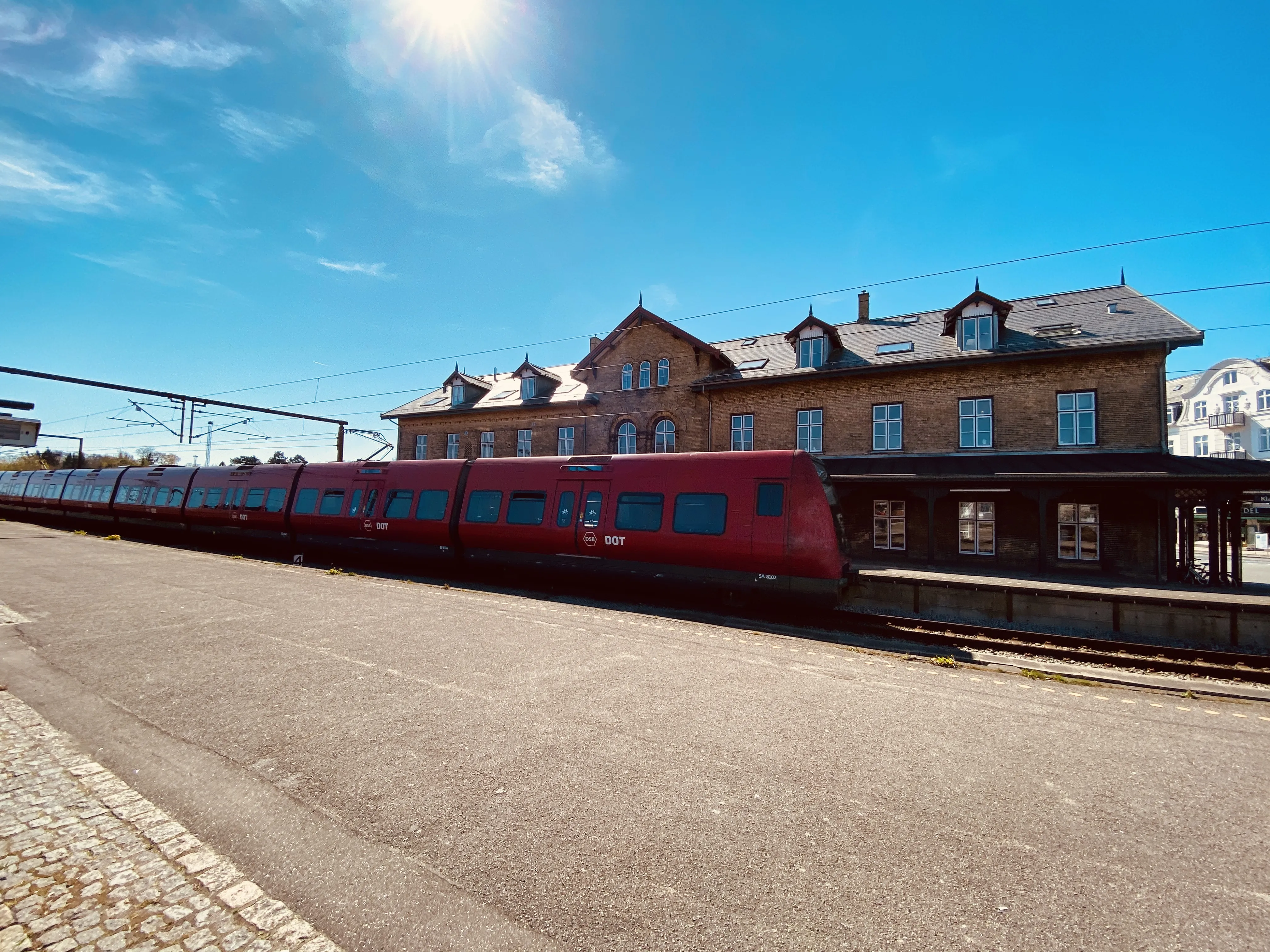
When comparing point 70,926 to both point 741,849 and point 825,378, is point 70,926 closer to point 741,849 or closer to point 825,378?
point 741,849

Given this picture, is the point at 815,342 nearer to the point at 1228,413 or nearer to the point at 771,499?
the point at 771,499

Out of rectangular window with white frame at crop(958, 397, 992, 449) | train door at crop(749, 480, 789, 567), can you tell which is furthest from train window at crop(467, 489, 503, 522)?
rectangular window with white frame at crop(958, 397, 992, 449)

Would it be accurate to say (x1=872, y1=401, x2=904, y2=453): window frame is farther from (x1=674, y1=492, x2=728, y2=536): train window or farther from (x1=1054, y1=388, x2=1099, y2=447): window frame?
(x1=674, y1=492, x2=728, y2=536): train window

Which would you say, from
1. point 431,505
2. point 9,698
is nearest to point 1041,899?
point 9,698

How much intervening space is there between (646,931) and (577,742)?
2.04 metres

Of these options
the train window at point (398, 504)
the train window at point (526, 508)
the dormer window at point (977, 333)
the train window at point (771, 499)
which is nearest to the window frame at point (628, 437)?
the train window at point (398, 504)

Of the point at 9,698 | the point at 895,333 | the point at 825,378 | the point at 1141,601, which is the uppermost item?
the point at 895,333

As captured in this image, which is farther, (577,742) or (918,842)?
(577,742)

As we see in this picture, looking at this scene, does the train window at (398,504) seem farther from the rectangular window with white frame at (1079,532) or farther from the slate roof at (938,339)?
the rectangular window with white frame at (1079,532)

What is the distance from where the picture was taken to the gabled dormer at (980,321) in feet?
62.8

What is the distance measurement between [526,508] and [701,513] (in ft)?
14.4

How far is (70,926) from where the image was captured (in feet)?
8.43

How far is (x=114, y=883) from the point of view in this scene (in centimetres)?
288

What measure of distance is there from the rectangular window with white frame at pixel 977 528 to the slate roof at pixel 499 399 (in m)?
16.0
